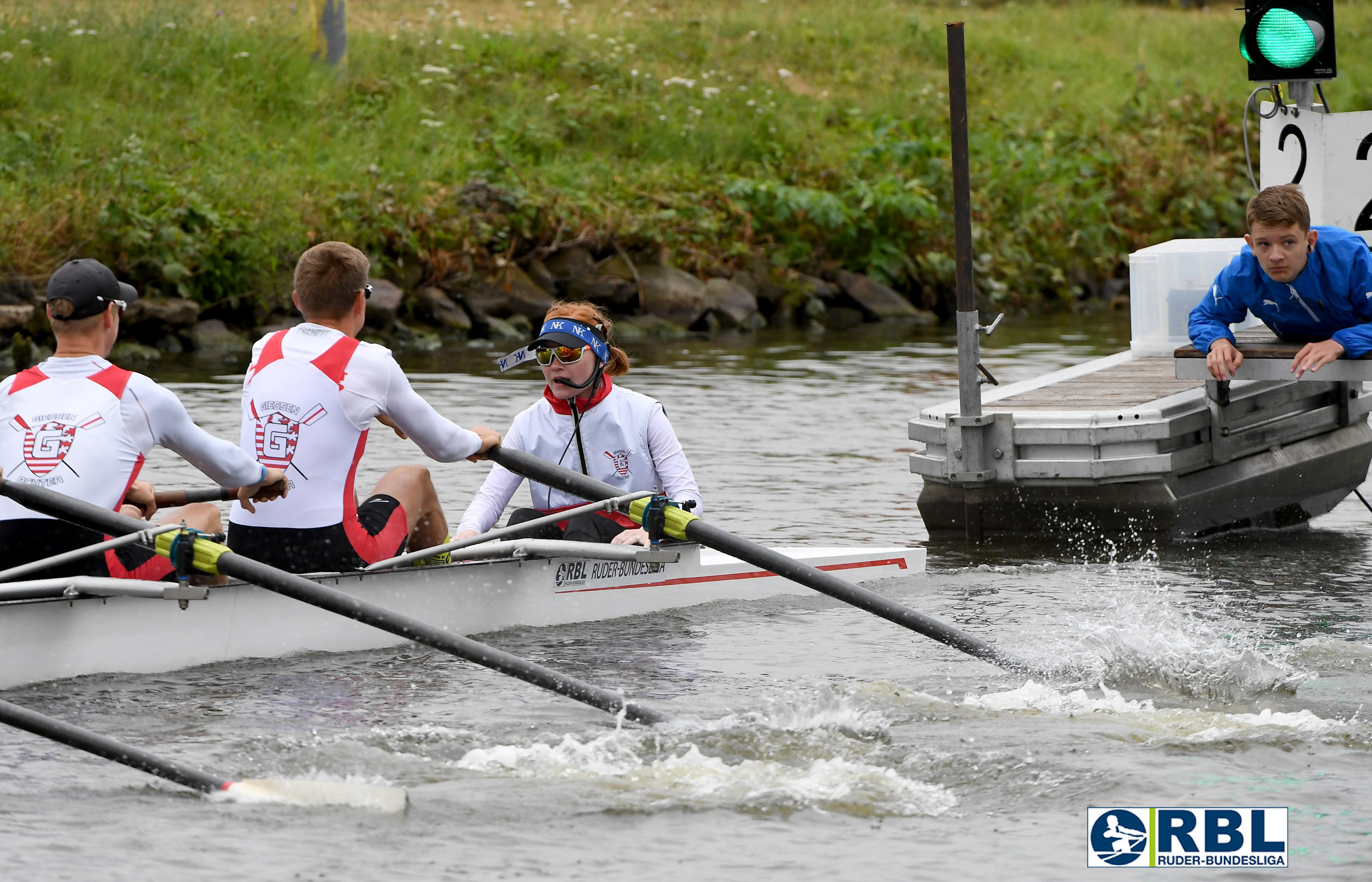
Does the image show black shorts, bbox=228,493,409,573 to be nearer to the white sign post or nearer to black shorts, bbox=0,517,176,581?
black shorts, bbox=0,517,176,581

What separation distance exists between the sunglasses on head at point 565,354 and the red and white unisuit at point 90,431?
1.56 meters

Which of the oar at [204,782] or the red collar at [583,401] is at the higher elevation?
the red collar at [583,401]

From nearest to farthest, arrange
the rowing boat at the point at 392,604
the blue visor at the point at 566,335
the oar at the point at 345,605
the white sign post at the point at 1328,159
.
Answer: the oar at the point at 345,605 → the rowing boat at the point at 392,604 → the blue visor at the point at 566,335 → the white sign post at the point at 1328,159

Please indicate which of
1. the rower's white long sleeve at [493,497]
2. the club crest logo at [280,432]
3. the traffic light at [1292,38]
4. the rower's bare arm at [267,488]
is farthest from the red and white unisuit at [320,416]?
the traffic light at [1292,38]

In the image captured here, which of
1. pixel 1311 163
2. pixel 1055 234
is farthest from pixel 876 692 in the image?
pixel 1055 234

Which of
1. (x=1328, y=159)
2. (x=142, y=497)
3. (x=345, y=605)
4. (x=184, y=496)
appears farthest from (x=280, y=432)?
(x=1328, y=159)

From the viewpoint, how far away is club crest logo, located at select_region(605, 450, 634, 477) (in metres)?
7.46

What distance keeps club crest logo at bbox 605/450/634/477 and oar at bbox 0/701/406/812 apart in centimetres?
270

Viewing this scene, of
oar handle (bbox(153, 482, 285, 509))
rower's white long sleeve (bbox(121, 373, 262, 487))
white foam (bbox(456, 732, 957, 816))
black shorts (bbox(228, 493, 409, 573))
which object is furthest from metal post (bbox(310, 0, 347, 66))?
Answer: white foam (bbox(456, 732, 957, 816))

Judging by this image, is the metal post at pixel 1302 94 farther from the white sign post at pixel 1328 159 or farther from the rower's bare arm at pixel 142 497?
the rower's bare arm at pixel 142 497

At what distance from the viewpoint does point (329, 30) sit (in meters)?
23.5

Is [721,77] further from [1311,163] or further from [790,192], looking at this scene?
[1311,163]

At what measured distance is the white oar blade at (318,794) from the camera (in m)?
4.89

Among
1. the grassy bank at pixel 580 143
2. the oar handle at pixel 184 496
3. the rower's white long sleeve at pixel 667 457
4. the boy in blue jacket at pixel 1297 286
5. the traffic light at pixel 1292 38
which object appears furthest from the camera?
the grassy bank at pixel 580 143
